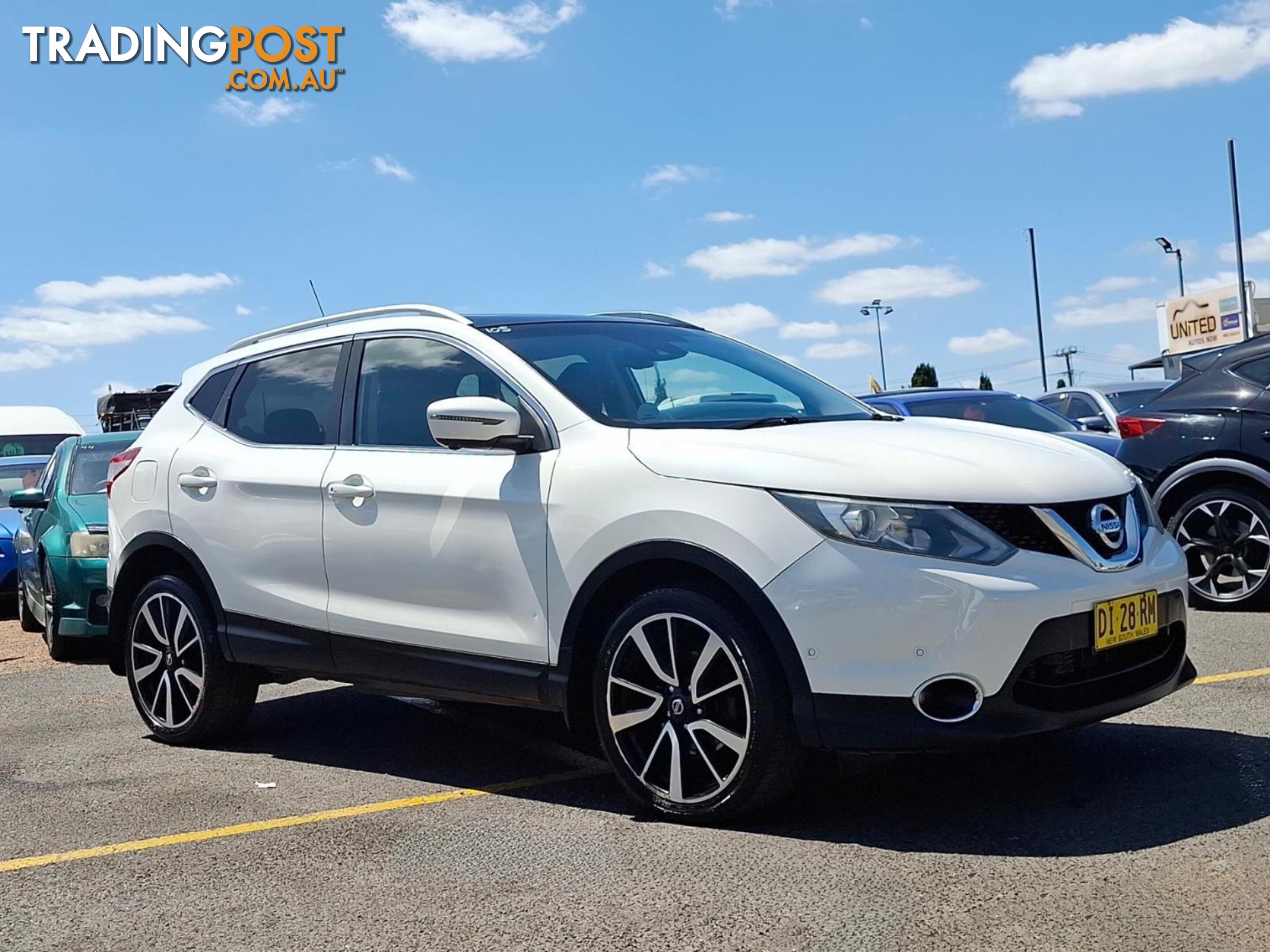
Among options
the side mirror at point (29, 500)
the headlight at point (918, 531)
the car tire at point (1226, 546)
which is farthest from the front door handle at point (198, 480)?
the car tire at point (1226, 546)

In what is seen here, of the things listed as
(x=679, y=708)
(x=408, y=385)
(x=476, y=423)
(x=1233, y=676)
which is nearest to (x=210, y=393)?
(x=408, y=385)

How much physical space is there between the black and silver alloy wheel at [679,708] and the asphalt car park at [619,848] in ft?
0.56

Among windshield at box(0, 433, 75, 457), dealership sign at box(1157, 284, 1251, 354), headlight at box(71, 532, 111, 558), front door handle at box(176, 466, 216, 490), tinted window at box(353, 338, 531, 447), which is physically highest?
dealership sign at box(1157, 284, 1251, 354)

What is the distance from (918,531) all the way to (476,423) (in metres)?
1.48

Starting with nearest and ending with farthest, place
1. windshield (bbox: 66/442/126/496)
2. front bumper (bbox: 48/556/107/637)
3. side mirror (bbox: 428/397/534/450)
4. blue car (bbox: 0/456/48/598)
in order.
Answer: side mirror (bbox: 428/397/534/450), front bumper (bbox: 48/556/107/637), windshield (bbox: 66/442/126/496), blue car (bbox: 0/456/48/598)

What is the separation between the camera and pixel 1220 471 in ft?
27.2

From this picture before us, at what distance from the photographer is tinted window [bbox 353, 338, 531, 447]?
520 centimetres

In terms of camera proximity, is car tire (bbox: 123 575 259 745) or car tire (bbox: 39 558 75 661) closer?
car tire (bbox: 123 575 259 745)

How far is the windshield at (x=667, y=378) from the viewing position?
4.88 meters

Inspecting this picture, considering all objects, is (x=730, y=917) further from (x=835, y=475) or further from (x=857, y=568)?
(x=835, y=475)

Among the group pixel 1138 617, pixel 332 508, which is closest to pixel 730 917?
pixel 1138 617

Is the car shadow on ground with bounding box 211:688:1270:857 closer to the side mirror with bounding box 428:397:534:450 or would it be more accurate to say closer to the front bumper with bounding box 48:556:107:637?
the side mirror with bounding box 428:397:534:450

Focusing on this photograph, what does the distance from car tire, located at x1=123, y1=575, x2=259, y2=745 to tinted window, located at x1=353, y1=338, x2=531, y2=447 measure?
1.22m

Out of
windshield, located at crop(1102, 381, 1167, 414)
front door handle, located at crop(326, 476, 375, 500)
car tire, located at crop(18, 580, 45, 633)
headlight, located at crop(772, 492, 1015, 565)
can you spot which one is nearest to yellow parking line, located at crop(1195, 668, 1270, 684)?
headlight, located at crop(772, 492, 1015, 565)
